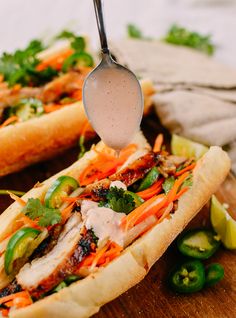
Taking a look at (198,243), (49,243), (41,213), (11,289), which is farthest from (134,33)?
(11,289)

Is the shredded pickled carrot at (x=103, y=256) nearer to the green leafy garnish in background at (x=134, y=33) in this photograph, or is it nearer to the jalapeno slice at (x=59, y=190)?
the jalapeno slice at (x=59, y=190)

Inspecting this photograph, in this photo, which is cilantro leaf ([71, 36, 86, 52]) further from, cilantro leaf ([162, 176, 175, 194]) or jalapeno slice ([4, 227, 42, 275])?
jalapeno slice ([4, 227, 42, 275])

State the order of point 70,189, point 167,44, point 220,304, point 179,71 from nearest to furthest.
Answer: point 220,304 < point 70,189 < point 179,71 < point 167,44

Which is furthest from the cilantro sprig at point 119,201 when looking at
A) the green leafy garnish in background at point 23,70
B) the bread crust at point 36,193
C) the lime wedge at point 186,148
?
the green leafy garnish in background at point 23,70

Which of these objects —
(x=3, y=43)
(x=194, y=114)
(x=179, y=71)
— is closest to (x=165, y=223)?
(x=194, y=114)

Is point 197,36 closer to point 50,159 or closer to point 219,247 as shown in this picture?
point 50,159

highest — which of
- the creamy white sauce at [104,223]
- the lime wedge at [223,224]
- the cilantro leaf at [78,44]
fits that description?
the cilantro leaf at [78,44]

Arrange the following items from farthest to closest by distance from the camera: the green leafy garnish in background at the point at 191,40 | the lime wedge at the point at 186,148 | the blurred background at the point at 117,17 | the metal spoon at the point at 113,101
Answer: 1. the blurred background at the point at 117,17
2. the green leafy garnish in background at the point at 191,40
3. the lime wedge at the point at 186,148
4. the metal spoon at the point at 113,101
